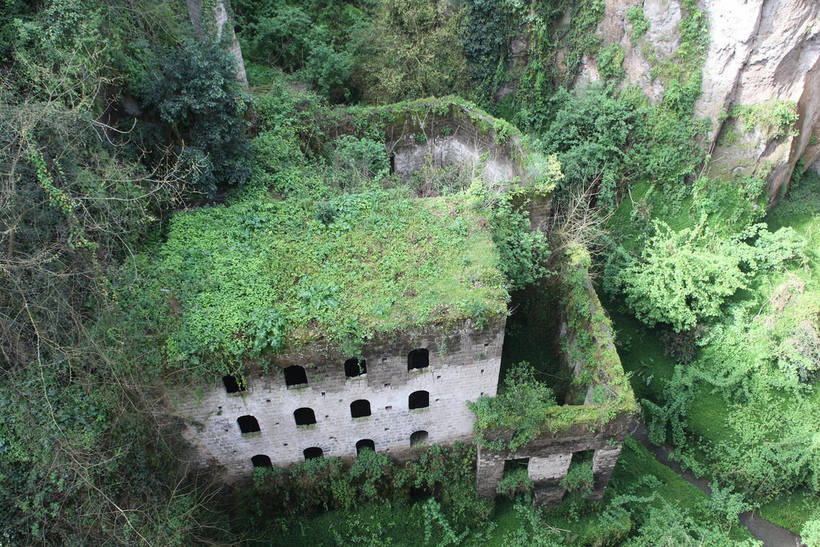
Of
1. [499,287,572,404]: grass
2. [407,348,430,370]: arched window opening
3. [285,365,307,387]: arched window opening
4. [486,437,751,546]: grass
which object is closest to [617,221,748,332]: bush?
[499,287,572,404]: grass

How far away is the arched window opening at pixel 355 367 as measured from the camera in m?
15.5

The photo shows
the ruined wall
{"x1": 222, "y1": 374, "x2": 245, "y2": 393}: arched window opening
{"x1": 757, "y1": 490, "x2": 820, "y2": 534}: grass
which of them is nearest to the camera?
{"x1": 222, "y1": 374, "x2": 245, "y2": 393}: arched window opening

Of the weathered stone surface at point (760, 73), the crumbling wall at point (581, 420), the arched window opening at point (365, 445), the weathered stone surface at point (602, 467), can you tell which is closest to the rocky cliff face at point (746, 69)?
the weathered stone surface at point (760, 73)

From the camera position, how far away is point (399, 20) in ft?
83.5

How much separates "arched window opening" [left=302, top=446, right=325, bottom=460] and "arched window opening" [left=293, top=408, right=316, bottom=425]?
1057mm

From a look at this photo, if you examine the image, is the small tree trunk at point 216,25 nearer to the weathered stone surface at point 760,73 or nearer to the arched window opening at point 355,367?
the arched window opening at point 355,367

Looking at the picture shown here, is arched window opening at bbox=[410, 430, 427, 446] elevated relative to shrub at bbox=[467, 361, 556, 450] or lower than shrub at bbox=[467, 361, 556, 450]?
lower

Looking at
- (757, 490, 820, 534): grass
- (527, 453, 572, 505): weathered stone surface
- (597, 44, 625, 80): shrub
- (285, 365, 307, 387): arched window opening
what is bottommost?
(757, 490, 820, 534): grass

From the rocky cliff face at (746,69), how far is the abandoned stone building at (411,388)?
452 inches

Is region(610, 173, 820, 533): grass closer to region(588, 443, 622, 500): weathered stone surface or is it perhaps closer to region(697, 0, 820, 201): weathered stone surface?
region(697, 0, 820, 201): weathered stone surface

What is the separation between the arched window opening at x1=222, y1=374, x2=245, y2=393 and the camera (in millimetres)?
15012

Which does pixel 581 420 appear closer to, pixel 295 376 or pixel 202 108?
pixel 295 376

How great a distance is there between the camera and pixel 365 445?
18.0 m

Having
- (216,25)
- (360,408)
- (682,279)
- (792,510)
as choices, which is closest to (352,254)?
(360,408)
